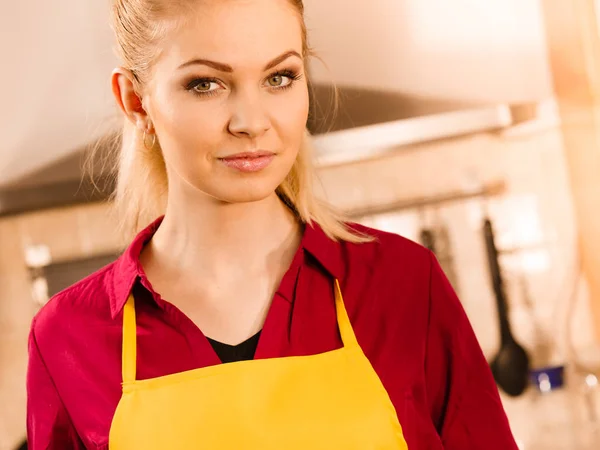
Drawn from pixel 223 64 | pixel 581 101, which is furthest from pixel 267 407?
pixel 581 101

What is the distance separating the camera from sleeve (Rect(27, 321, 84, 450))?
42.1 inches

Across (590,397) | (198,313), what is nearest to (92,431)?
(198,313)

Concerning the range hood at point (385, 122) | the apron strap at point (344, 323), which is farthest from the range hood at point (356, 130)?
the apron strap at point (344, 323)

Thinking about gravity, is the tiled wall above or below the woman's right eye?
below

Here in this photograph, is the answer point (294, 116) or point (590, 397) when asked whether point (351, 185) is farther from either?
point (294, 116)

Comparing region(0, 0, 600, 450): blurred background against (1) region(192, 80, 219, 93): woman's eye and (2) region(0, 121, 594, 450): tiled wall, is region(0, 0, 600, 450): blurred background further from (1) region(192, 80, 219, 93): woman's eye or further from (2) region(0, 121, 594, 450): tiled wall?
(1) region(192, 80, 219, 93): woman's eye

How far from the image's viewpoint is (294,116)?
3.07ft

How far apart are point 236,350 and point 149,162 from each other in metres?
0.33

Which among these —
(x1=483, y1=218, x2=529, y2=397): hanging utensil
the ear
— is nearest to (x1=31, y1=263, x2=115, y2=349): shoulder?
the ear

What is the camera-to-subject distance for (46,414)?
1075 millimetres

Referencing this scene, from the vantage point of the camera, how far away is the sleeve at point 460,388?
100 centimetres

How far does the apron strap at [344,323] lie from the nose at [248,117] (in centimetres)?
24

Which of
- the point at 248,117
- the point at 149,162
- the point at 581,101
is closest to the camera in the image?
the point at 248,117

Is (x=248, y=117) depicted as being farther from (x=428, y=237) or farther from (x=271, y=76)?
→ (x=428, y=237)
